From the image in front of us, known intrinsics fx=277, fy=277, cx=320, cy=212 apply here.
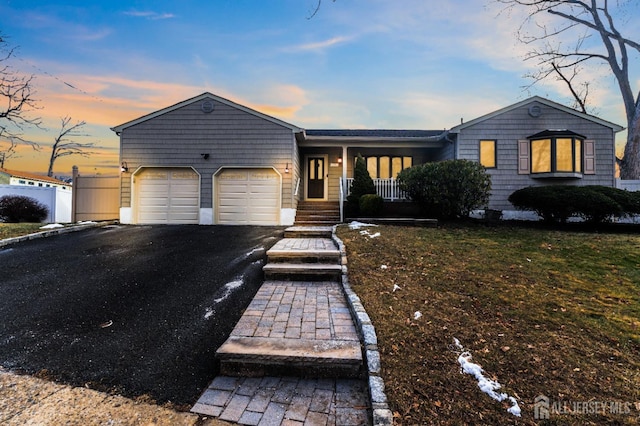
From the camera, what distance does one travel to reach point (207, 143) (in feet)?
33.7

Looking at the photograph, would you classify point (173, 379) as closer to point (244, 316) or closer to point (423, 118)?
point (244, 316)

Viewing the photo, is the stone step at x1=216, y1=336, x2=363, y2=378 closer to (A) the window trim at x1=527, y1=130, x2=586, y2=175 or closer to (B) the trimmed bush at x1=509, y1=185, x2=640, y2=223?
(B) the trimmed bush at x1=509, y1=185, x2=640, y2=223

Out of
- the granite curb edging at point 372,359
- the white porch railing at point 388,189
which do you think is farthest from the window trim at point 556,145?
the granite curb edging at point 372,359

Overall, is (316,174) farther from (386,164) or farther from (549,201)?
(549,201)

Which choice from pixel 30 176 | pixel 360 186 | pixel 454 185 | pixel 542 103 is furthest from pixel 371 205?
pixel 30 176

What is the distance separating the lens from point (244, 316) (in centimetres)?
305

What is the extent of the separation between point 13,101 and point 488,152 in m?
20.2

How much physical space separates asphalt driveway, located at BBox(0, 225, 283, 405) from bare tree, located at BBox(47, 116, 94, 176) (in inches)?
968

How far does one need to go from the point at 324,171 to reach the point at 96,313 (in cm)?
1042

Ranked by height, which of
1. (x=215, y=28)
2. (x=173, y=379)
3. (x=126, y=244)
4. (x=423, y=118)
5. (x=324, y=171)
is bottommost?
(x=173, y=379)

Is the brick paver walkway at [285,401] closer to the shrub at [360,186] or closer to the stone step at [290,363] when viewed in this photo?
the stone step at [290,363]

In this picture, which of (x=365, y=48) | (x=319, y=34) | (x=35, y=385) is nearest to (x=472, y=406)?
(x=35, y=385)

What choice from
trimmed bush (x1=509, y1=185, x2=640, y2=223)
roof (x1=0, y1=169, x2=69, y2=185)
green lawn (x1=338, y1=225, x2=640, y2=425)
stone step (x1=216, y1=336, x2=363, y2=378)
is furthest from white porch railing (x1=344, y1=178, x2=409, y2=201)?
roof (x1=0, y1=169, x2=69, y2=185)

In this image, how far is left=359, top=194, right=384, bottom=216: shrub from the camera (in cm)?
930
